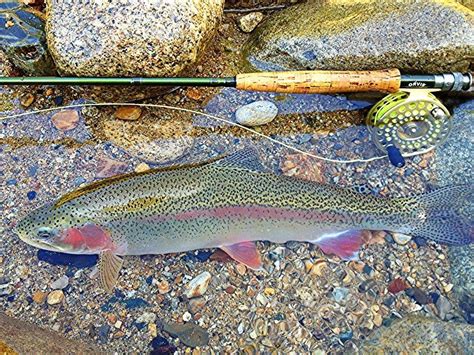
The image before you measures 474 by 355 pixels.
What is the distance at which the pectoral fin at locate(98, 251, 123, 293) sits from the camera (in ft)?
13.2

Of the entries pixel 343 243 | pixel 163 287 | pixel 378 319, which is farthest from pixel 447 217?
pixel 163 287

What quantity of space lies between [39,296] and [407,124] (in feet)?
11.3

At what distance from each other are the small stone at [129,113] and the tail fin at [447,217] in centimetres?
255

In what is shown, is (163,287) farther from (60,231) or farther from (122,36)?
(122,36)

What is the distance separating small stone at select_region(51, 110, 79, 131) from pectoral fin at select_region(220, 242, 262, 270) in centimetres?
183

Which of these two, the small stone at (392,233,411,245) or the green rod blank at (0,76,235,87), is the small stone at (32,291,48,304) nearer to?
the green rod blank at (0,76,235,87)

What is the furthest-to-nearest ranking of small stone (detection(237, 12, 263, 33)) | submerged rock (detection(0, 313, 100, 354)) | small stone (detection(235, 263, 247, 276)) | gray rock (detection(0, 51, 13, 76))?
small stone (detection(237, 12, 263, 33)), gray rock (detection(0, 51, 13, 76)), small stone (detection(235, 263, 247, 276)), submerged rock (detection(0, 313, 100, 354))

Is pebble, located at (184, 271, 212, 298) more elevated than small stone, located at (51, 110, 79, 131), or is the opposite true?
small stone, located at (51, 110, 79, 131)

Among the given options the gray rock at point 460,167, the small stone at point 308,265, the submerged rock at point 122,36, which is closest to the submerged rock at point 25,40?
the submerged rock at point 122,36

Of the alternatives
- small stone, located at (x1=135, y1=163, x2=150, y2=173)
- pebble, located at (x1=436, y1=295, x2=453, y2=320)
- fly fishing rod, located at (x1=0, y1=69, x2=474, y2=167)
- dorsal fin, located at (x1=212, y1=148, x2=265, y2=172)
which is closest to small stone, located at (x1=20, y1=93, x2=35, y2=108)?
fly fishing rod, located at (x1=0, y1=69, x2=474, y2=167)

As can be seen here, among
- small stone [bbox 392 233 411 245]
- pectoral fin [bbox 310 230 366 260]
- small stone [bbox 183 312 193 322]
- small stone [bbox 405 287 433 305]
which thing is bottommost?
small stone [bbox 183 312 193 322]

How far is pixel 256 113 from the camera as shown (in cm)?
464

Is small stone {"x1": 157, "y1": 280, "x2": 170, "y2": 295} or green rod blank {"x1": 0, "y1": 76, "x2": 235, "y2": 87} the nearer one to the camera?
green rod blank {"x1": 0, "y1": 76, "x2": 235, "y2": 87}

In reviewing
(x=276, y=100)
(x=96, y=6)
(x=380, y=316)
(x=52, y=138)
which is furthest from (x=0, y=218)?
(x=380, y=316)
